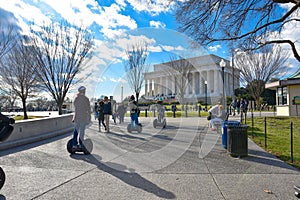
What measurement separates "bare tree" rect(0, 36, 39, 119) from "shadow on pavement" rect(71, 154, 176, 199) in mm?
14616

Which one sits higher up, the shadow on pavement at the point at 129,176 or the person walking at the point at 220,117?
the person walking at the point at 220,117

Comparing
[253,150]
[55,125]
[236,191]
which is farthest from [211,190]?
[55,125]

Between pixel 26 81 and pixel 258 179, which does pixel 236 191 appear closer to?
pixel 258 179

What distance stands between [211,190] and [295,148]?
5019 millimetres

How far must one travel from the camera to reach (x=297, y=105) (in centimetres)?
2041

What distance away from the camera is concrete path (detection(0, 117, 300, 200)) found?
382 cm

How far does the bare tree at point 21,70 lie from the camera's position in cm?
1778

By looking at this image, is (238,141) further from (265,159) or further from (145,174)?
(145,174)

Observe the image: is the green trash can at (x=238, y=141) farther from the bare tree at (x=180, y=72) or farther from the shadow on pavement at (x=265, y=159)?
the bare tree at (x=180, y=72)

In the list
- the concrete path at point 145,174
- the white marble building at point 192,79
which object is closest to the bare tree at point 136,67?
the white marble building at point 192,79

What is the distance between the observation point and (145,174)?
4.86 meters

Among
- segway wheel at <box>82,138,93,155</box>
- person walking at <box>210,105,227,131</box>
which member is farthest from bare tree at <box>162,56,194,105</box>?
segway wheel at <box>82,138,93,155</box>

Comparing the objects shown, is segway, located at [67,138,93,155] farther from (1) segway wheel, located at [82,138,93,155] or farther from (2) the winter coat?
(2) the winter coat

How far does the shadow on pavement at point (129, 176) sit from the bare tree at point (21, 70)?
1462 centimetres
